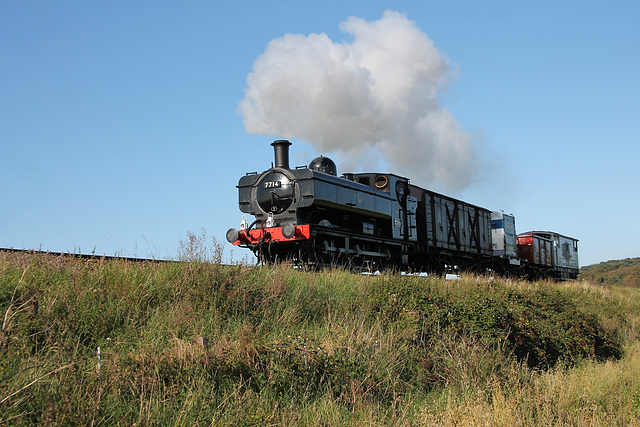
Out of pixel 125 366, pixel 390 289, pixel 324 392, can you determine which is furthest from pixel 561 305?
pixel 125 366

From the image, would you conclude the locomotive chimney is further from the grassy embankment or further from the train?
the grassy embankment

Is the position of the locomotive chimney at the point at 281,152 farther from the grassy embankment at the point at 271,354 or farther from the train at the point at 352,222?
the grassy embankment at the point at 271,354

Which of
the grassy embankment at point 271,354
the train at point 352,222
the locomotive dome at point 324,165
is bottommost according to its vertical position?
the grassy embankment at point 271,354

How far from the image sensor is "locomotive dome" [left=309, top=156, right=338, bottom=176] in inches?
679

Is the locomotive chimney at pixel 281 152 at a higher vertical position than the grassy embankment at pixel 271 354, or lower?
higher

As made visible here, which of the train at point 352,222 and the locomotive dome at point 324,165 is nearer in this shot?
the train at point 352,222

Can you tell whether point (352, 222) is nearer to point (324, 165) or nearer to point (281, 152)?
Answer: point (324, 165)

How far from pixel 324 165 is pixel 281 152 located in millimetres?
1499

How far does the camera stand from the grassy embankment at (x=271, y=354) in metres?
5.59

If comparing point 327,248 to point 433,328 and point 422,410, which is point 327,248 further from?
point 422,410

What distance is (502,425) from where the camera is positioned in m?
6.54

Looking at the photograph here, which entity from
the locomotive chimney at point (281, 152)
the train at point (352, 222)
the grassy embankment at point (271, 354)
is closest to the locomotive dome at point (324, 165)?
the train at point (352, 222)

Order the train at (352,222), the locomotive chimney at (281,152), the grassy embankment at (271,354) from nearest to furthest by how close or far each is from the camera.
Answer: the grassy embankment at (271,354)
the train at (352,222)
the locomotive chimney at (281,152)

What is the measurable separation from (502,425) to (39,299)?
5.59m
